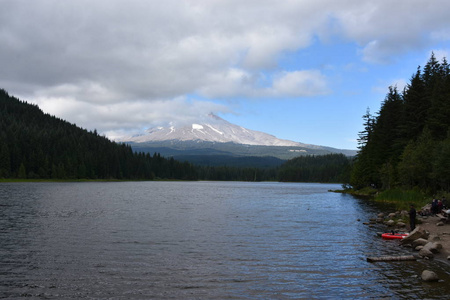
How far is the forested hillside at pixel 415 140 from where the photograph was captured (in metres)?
61.3

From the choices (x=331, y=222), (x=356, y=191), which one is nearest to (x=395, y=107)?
(x=356, y=191)

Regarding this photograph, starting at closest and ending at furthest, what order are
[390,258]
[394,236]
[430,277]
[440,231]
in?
[430,277] → [390,258] → [394,236] → [440,231]

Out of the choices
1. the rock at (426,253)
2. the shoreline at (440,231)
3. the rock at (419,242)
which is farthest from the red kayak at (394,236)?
the rock at (426,253)

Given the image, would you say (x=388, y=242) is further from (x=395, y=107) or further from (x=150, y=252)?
(x=395, y=107)

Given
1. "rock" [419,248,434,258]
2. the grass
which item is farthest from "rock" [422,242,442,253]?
the grass

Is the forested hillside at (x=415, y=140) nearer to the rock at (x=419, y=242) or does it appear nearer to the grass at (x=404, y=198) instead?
the grass at (x=404, y=198)

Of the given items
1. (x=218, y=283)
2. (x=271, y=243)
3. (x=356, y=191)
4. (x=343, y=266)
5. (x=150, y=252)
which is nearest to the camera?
(x=218, y=283)

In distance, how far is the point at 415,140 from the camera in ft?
257

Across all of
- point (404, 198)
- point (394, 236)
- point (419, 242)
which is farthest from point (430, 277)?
point (404, 198)

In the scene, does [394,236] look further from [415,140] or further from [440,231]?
[415,140]

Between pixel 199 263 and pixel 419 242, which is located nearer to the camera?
pixel 199 263

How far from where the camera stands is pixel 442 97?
6519cm

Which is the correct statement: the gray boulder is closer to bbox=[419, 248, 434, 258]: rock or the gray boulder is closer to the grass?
bbox=[419, 248, 434, 258]: rock

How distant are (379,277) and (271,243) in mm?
11757
